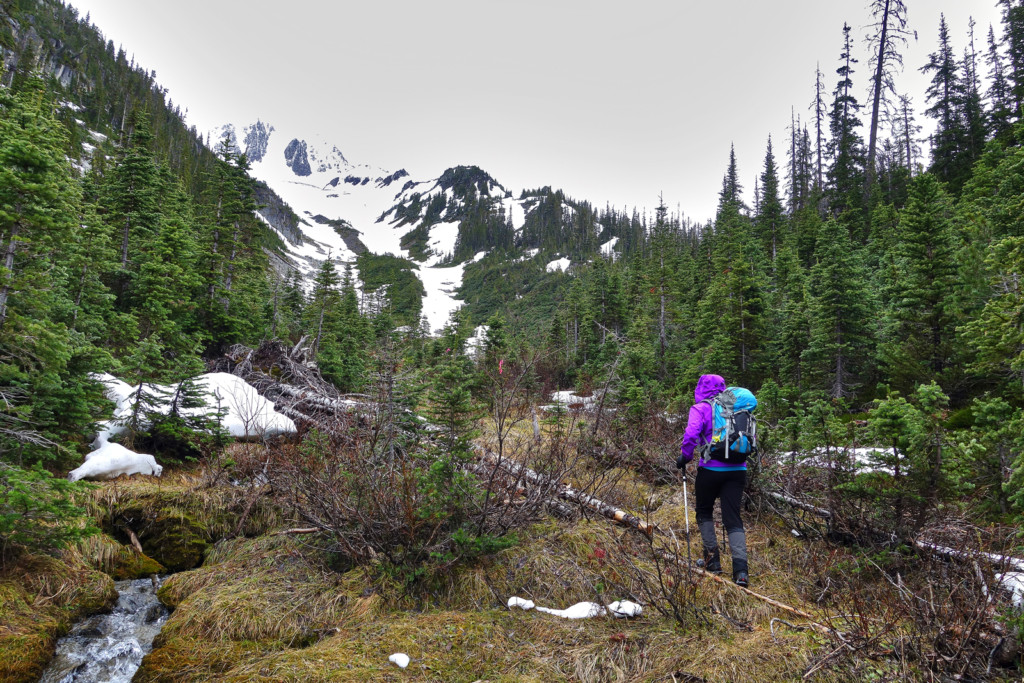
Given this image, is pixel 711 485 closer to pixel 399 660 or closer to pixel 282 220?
pixel 399 660

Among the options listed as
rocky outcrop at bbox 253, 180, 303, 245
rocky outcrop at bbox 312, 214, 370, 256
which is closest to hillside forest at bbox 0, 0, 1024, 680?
rocky outcrop at bbox 253, 180, 303, 245

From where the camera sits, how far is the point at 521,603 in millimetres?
3797

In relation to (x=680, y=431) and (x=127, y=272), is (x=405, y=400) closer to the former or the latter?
(x=680, y=431)

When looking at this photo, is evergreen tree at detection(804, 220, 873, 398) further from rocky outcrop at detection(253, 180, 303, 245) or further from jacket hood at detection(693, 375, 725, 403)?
rocky outcrop at detection(253, 180, 303, 245)

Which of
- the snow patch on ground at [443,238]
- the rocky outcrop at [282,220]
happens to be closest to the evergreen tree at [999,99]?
the snow patch on ground at [443,238]

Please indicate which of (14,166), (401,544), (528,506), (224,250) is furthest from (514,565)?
(224,250)

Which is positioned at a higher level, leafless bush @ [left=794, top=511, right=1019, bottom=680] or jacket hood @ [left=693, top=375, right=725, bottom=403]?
jacket hood @ [left=693, top=375, right=725, bottom=403]

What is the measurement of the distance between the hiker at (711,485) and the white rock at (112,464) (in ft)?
26.9

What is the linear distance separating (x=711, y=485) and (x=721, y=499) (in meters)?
0.16

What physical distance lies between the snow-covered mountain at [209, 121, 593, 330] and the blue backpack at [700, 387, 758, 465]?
228ft

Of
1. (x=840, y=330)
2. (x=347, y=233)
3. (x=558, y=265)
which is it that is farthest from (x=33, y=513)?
(x=347, y=233)

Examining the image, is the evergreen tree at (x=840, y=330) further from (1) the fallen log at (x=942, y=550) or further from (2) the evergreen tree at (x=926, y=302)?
(1) the fallen log at (x=942, y=550)

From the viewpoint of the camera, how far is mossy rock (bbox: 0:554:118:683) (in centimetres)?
349

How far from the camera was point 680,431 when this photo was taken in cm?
880
